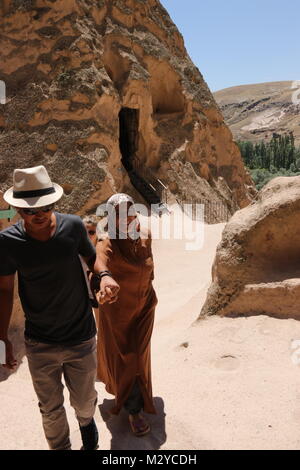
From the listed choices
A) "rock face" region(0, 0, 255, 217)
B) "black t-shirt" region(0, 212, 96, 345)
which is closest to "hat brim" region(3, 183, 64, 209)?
"black t-shirt" region(0, 212, 96, 345)

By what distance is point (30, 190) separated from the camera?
7.13 feet

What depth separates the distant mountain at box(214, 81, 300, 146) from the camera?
8968 cm

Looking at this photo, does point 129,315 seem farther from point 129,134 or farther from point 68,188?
point 129,134

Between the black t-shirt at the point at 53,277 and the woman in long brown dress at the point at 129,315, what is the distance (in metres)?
0.45

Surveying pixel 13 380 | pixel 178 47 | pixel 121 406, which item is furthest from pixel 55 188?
pixel 178 47

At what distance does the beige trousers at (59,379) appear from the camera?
2254 mm

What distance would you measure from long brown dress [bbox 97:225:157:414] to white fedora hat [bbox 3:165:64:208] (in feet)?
2.32

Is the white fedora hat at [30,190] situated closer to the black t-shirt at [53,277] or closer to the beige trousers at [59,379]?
the black t-shirt at [53,277]

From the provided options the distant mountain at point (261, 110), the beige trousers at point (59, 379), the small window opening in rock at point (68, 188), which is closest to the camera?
the beige trousers at point (59, 379)

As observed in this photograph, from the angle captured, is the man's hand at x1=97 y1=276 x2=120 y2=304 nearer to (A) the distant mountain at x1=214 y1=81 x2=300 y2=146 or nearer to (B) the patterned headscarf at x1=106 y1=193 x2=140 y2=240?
(B) the patterned headscarf at x1=106 y1=193 x2=140 y2=240

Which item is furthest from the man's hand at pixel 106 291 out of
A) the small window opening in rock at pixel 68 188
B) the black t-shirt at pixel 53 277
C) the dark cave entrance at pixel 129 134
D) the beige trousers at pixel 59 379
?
the dark cave entrance at pixel 129 134

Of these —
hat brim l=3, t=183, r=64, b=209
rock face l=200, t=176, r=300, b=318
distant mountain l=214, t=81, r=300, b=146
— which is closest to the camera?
hat brim l=3, t=183, r=64, b=209

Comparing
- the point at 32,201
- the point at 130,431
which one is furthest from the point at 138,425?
the point at 32,201

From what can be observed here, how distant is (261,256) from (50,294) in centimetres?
266
